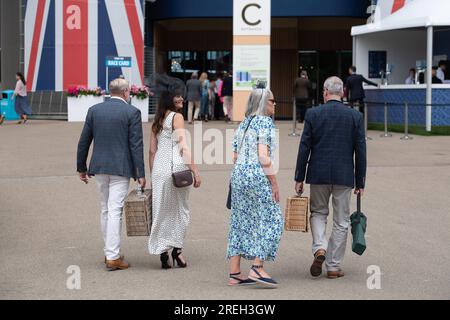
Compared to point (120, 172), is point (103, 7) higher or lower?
higher

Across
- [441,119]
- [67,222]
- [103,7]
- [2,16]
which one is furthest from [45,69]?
[67,222]

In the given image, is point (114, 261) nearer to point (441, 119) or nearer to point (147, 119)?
point (441, 119)

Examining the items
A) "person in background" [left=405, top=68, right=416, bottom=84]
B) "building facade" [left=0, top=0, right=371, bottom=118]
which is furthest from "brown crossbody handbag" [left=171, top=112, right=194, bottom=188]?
"building facade" [left=0, top=0, right=371, bottom=118]

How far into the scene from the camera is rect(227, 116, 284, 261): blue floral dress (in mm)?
7273

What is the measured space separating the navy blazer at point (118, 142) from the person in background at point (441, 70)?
17075 millimetres

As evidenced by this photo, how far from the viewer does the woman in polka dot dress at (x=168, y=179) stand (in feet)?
26.5

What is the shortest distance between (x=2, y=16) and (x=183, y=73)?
709cm

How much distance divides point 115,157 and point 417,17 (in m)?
16.3

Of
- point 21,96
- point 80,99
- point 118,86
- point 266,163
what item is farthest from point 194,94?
point 266,163

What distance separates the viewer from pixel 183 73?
115 feet

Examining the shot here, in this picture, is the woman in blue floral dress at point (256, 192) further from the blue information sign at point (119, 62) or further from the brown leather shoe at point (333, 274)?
the blue information sign at point (119, 62)

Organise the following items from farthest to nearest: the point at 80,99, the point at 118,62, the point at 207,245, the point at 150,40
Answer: the point at 150,40, the point at 118,62, the point at 80,99, the point at 207,245

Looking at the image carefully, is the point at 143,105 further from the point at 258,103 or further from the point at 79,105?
the point at 258,103

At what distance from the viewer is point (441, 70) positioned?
948 inches
